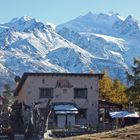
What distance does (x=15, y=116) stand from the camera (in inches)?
2163

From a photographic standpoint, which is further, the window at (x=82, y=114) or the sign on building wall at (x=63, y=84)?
the sign on building wall at (x=63, y=84)

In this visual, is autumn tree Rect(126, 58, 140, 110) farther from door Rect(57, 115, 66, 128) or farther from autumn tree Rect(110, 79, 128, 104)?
autumn tree Rect(110, 79, 128, 104)

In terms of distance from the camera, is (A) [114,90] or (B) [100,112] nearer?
(B) [100,112]

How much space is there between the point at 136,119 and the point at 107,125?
8888 millimetres

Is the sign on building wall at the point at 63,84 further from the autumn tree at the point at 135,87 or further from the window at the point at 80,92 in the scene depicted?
the autumn tree at the point at 135,87

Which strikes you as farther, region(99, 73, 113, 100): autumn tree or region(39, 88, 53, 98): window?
region(99, 73, 113, 100): autumn tree

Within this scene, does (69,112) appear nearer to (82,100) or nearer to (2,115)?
(82,100)

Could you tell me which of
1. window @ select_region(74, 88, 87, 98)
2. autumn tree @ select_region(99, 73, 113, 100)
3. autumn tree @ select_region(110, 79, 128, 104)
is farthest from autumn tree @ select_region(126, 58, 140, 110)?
autumn tree @ select_region(110, 79, 128, 104)

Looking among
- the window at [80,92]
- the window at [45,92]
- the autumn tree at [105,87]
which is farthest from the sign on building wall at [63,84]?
the autumn tree at [105,87]

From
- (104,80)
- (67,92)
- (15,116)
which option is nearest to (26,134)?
(15,116)

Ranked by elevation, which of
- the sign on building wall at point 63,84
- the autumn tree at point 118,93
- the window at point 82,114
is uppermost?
the autumn tree at point 118,93

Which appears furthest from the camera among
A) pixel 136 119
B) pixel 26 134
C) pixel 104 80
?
pixel 104 80

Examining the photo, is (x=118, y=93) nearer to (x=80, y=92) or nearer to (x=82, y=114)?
(x=80, y=92)

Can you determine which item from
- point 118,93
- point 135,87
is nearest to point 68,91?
point 135,87
